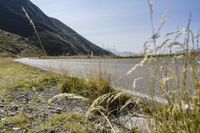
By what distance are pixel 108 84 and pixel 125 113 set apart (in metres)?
1.05

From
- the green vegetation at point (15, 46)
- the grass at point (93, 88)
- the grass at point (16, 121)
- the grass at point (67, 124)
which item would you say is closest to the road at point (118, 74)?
the grass at point (93, 88)

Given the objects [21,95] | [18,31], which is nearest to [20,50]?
[18,31]

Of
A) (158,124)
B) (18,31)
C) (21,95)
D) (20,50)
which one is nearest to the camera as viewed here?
(158,124)

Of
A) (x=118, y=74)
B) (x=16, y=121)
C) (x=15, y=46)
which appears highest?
(x=15, y=46)

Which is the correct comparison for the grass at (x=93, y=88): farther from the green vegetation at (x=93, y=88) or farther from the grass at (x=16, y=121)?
the grass at (x=16, y=121)

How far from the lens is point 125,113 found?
5.50 metres

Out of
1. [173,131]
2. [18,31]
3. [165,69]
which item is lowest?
[173,131]

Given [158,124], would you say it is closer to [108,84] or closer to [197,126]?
[197,126]

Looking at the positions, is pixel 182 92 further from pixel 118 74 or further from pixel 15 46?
pixel 15 46

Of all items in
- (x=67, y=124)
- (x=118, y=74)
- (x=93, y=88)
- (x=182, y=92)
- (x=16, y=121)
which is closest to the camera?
(x=182, y=92)

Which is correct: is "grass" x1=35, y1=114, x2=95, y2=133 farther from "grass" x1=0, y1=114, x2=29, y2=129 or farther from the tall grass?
the tall grass

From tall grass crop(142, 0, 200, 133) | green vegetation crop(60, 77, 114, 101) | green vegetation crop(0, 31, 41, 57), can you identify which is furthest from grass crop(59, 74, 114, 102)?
green vegetation crop(0, 31, 41, 57)

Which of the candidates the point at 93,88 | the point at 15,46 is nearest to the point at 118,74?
the point at 93,88

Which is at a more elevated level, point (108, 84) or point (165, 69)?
point (165, 69)
